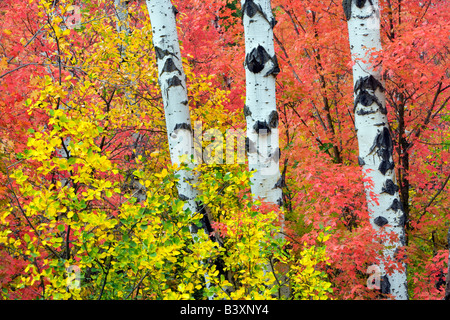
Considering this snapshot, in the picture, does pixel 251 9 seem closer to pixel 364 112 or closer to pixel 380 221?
pixel 364 112

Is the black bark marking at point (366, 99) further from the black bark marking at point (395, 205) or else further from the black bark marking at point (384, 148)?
the black bark marking at point (395, 205)

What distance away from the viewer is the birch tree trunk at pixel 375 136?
12.9 ft

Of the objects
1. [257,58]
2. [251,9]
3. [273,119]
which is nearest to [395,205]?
[273,119]

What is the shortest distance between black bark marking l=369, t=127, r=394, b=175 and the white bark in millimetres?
1157

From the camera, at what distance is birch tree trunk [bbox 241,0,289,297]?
3.57 meters

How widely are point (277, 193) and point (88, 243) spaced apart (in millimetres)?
1927

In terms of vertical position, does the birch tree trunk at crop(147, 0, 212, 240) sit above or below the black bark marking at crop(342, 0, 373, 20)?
below

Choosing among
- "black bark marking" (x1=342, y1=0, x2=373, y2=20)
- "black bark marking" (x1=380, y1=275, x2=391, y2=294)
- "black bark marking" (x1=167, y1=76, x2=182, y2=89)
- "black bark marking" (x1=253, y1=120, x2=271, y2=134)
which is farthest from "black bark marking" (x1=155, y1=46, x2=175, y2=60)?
"black bark marking" (x1=380, y1=275, x2=391, y2=294)

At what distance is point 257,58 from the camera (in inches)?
140

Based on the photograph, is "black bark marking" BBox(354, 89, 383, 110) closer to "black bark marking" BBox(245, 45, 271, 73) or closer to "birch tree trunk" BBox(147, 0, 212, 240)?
"black bark marking" BBox(245, 45, 271, 73)

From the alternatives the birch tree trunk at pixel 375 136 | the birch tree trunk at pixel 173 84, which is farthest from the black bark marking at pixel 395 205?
the birch tree trunk at pixel 173 84

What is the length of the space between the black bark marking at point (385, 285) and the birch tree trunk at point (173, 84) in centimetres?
202
